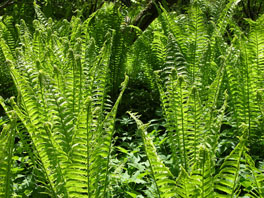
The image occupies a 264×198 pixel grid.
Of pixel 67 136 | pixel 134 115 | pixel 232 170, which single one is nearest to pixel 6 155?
pixel 67 136

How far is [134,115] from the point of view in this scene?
117 cm

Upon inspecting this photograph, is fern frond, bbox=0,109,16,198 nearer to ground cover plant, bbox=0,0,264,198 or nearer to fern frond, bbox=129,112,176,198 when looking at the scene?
ground cover plant, bbox=0,0,264,198

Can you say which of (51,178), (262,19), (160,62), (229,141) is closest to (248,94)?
(229,141)

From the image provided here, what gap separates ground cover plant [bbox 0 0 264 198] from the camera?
1.08 metres

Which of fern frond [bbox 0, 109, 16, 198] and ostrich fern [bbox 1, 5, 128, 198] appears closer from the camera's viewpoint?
fern frond [bbox 0, 109, 16, 198]

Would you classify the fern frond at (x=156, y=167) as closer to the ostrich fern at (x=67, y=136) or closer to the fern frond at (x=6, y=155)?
the ostrich fern at (x=67, y=136)

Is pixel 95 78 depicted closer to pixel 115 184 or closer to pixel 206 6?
pixel 115 184

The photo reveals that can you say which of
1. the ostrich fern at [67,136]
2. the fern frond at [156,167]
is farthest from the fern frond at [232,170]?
the ostrich fern at [67,136]

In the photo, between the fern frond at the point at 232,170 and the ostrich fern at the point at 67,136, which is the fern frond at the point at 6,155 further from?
the fern frond at the point at 232,170

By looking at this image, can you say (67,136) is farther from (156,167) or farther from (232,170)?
(232,170)

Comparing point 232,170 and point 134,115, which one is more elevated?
point 134,115

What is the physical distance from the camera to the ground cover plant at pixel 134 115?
1.08m

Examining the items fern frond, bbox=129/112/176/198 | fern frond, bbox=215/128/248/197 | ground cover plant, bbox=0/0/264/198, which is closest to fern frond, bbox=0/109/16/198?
ground cover plant, bbox=0/0/264/198

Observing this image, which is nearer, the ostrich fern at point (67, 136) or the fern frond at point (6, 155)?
the fern frond at point (6, 155)
